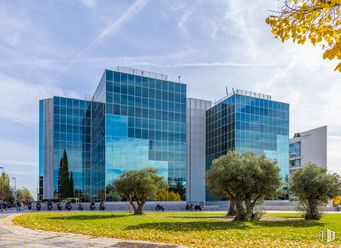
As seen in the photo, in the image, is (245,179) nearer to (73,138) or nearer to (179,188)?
(179,188)

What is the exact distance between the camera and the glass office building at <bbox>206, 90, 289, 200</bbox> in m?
63.5

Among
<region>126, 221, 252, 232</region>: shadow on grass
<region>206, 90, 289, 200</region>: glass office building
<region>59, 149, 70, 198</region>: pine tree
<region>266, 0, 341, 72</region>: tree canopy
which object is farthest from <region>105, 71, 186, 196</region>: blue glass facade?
<region>266, 0, 341, 72</region>: tree canopy

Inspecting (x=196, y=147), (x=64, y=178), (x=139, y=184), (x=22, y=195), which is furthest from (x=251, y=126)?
(x=22, y=195)

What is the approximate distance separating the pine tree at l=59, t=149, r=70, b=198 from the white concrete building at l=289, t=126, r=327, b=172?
5214cm

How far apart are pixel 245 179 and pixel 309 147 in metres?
74.8

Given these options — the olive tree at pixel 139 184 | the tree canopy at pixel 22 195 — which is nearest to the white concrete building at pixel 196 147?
the olive tree at pixel 139 184

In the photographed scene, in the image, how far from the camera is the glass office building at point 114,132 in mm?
54969

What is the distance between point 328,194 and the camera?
26.0 meters

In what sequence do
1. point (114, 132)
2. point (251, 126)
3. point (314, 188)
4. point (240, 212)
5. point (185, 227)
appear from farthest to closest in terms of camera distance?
point (251, 126), point (114, 132), point (314, 188), point (240, 212), point (185, 227)

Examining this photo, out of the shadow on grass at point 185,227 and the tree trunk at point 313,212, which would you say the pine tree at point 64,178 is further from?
the tree trunk at point 313,212

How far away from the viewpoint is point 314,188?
84.5ft

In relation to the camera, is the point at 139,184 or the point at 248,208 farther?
the point at 139,184

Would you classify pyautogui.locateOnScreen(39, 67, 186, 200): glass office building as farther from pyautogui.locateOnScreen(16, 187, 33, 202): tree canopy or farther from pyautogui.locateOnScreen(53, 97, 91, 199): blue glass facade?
pyautogui.locateOnScreen(16, 187, 33, 202): tree canopy

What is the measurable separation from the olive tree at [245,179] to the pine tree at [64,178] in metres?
41.3
